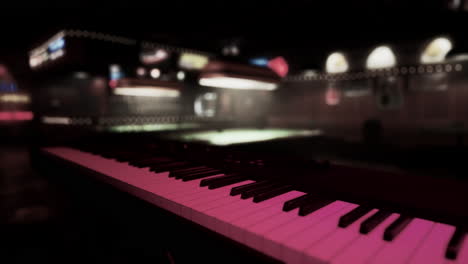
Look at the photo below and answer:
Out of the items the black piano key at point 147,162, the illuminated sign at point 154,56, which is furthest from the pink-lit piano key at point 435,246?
the illuminated sign at point 154,56

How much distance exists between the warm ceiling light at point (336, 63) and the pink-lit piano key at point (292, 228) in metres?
9.69

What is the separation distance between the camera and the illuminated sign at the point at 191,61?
813cm

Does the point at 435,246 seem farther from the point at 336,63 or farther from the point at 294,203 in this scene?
the point at 336,63

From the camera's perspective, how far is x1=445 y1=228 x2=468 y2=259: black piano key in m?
0.74

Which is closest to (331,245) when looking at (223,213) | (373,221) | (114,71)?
(373,221)

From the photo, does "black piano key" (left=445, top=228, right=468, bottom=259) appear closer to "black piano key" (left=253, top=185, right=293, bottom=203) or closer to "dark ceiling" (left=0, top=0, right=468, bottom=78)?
"black piano key" (left=253, top=185, right=293, bottom=203)

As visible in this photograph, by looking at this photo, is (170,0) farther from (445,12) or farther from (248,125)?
(445,12)

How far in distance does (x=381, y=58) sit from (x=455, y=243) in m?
9.64

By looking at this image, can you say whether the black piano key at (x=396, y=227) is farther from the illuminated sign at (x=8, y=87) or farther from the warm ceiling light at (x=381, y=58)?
the illuminated sign at (x=8, y=87)

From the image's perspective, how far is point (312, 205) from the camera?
3.73 ft

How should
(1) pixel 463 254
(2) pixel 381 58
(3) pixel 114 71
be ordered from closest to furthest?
(1) pixel 463 254 → (3) pixel 114 71 → (2) pixel 381 58

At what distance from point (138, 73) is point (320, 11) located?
14.3ft

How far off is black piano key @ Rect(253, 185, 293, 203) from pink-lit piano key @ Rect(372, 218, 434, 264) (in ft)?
1.79

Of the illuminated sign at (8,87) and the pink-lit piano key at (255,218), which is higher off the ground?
the illuminated sign at (8,87)
